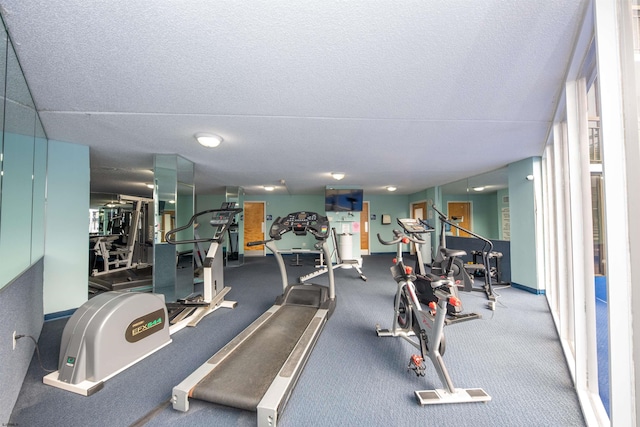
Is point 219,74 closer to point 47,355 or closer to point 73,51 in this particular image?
point 73,51

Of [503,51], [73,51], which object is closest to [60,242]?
[73,51]

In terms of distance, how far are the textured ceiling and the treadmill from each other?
139 centimetres

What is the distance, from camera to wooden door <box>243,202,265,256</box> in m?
8.63

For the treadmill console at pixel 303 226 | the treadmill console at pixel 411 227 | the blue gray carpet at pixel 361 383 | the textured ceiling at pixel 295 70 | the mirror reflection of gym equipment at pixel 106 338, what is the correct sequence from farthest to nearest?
the treadmill console at pixel 303 226 < the treadmill console at pixel 411 227 < the mirror reflection of gym equipment at pixel 106 338 < the blue gray carpet at pixel 361 383 < the textured ceiling at pixel 295 70

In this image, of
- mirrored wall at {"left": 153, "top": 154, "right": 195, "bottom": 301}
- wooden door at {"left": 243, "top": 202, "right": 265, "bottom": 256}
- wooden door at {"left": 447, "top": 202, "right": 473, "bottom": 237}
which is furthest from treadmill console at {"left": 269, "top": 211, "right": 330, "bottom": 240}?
wooden door at {"left": 243, "top": 202, "right": 265, "bottom": 256}

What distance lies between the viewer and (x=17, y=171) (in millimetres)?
1822

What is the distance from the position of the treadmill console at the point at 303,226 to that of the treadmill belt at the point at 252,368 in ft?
3.33

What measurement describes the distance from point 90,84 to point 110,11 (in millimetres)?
924

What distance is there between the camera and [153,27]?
126cm

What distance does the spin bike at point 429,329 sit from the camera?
1559 millimetres

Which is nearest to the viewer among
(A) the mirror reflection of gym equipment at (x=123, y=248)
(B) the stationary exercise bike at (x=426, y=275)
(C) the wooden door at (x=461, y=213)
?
(B) the stationary exercise bike at (x=426, y=275)

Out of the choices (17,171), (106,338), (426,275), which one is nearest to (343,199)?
(426,275)

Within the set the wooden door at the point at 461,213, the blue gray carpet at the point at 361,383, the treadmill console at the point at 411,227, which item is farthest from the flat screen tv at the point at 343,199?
the blue gray carpet at the point at 361,383

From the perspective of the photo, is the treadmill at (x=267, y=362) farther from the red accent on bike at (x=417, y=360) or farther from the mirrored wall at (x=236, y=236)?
the mirrored wall at (x=236, y=236)
